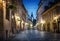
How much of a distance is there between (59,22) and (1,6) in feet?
95.4

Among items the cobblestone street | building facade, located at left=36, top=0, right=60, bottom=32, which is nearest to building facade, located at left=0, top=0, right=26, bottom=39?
the cobblestone street

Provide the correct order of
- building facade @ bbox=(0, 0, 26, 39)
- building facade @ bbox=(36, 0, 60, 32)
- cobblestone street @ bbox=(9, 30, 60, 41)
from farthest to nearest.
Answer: building facade @ bbox=(36, 0, 60, 32), cobblestone street @ bbox=(9, 30, 60, 41), building facade @ bbox=(0, 0, 26, 39)

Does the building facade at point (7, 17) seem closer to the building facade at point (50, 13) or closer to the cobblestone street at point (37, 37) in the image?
the cobblestone street at point (37, 37)

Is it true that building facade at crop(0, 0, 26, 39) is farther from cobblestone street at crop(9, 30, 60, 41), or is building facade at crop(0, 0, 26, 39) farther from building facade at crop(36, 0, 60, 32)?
building facade at crop(36, 0, 60, 32)

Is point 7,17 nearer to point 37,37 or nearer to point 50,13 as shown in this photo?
point 37,37

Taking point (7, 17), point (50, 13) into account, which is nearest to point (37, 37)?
point (7, 17)

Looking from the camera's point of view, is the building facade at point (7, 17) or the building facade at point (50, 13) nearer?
the building facade at point (7, 17)

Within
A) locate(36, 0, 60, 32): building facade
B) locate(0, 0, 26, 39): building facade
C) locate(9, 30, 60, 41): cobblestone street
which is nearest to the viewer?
locate(0, 0, 26, 39): building facade

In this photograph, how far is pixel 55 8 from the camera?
4606 cm

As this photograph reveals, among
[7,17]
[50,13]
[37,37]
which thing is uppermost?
[50,13]

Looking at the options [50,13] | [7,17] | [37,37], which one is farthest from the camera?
[50,13]

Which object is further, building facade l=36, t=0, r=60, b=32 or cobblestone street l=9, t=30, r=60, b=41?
building facade l=36, t=0, r=60, b=32

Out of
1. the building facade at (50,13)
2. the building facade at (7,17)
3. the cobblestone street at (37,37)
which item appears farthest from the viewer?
the building facade at (50,13)

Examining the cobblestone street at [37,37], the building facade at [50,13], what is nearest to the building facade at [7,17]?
the cobblestone street at [37,37]
